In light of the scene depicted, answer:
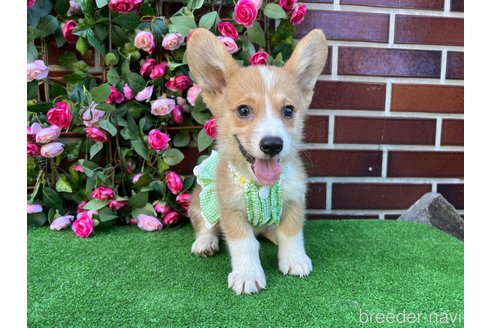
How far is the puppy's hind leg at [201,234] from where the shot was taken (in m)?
1.97

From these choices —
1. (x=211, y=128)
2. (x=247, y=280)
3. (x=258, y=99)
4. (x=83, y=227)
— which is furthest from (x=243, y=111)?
(x=83, y=227)

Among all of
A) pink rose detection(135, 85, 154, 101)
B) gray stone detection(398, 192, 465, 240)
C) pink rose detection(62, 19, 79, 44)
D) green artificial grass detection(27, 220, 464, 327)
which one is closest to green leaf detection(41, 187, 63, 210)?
green artificial grass detection(27, 220, 464, 327)

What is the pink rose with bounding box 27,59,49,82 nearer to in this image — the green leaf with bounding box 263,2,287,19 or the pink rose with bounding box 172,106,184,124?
the pink rose with bounding box 172,106,184,124

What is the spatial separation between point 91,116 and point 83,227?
0.67 meters

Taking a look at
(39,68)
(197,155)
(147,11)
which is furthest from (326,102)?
(39,68)

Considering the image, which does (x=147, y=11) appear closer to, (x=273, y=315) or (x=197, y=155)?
(x=197, y=155)

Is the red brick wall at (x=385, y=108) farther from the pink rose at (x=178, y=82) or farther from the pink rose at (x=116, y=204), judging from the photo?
the pink rose at (x=116, y=204)

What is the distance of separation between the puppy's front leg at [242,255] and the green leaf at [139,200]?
2.52 ft

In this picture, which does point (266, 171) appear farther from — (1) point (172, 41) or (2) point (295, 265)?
(1) point (172, 41)

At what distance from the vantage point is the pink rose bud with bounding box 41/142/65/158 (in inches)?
86.2

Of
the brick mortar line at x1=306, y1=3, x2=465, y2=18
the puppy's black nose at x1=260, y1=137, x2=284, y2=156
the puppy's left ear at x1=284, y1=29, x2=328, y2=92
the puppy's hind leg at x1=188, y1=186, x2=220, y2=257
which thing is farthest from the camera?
the brick mortar line at x1=306, y1=3, x2=465, y2=18

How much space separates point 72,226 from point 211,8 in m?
1.63

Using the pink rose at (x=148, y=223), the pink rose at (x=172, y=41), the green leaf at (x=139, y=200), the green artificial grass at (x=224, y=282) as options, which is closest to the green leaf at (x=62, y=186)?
the green artificial grass at (x=224, y=282)

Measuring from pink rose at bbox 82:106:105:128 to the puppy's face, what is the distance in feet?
2.35
